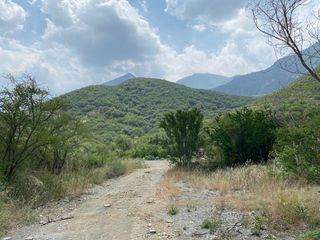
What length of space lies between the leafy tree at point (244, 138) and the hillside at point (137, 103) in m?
32.9

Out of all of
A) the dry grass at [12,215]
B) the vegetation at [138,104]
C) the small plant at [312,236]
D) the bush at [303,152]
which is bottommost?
the small plant at [312,236]

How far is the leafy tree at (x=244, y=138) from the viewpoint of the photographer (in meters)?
18.8

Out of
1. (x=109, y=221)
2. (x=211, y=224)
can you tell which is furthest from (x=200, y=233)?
(x=109, y=221)

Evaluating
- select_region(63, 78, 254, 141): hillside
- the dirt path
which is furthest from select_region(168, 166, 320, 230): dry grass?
select_region(63, 78, 254, 141): hillside

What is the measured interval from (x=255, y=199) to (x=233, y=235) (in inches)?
107

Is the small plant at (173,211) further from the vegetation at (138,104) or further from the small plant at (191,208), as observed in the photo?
the vegetation at (138,104)

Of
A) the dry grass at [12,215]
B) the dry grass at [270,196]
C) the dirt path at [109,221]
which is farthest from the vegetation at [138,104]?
the dry grass at [12,215]

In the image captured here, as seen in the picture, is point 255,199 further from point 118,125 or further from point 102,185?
point 118,125

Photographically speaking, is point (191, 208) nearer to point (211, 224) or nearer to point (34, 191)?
point (211, 224)

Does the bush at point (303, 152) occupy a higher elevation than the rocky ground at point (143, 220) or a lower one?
higher

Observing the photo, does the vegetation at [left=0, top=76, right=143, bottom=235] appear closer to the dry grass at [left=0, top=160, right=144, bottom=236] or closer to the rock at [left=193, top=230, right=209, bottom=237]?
the dry grass at [left=0, top=160, right=144, bottom=236]

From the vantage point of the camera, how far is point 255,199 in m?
9.94

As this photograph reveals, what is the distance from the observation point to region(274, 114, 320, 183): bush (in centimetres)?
1129

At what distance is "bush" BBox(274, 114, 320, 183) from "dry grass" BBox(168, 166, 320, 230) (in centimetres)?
43
